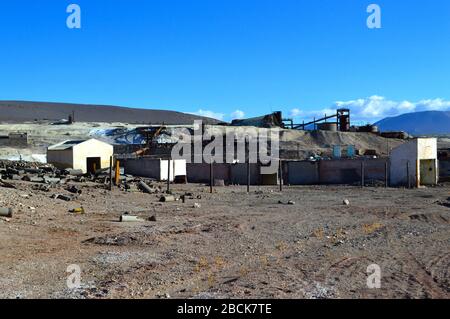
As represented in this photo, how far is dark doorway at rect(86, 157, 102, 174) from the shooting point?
1625 inches

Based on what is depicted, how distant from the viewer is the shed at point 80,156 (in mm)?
40531

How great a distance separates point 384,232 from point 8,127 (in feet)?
220

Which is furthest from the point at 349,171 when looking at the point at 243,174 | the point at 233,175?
the point at 233,175

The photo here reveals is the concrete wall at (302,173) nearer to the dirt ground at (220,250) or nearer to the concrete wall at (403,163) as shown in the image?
the concrete wall at (403,163)

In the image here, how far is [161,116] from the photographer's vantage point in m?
136

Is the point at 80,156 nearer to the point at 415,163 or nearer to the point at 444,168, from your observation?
the point at 415,163

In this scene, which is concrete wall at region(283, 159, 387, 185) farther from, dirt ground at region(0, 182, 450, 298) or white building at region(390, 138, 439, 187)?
dirt ground at region(0, 182, 450, 298)

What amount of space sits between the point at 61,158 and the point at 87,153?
1.75 m

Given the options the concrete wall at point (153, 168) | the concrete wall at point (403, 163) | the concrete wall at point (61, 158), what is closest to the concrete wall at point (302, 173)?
the concrete wall at point (403, 163)

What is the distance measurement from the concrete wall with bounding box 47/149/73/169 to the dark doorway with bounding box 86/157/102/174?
4.29 ft

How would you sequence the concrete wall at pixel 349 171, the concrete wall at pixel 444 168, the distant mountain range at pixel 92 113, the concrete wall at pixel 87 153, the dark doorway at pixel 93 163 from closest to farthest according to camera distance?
the concrete wall at pixel 349 171 → the concrete wall at pixel 87 153 → the concrete wall at pixel 444 168 → the dark doorway at pixel 93 163 → the distant mountain range at pixel 92 113

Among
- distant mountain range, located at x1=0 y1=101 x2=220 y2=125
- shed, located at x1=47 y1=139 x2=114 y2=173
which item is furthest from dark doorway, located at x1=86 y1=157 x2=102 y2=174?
distant mountain range, located at x1=0 y1=101 x2=220 y2=125

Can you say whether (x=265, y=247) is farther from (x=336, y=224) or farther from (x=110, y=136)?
(x=110, y=136)
